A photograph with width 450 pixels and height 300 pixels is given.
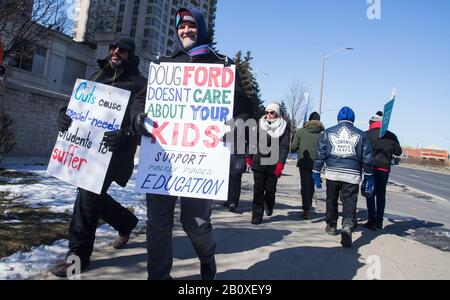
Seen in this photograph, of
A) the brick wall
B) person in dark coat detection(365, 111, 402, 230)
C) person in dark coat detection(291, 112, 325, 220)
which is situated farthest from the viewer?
the brick wall

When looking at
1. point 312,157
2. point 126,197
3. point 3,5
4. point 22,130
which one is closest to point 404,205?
point 312,157

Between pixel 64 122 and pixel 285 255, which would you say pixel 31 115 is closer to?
pixel 64 122

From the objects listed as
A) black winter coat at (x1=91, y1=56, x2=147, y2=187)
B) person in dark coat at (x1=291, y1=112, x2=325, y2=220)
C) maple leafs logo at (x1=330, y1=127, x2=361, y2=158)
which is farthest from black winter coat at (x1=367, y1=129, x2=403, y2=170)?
black winter coat at (x1=91, y1=56, x2=147, y2=187)

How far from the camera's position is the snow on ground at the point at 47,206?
313cm

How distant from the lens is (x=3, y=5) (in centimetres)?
987

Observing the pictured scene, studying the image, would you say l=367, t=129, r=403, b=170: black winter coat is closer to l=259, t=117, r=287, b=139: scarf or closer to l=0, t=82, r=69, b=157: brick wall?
l=259, t=117, r=287, b=139: scarf

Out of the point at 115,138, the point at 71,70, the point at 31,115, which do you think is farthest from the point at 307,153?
the point at 71,70

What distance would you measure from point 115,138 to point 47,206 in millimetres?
2983

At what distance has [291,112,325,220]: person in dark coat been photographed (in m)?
6.83

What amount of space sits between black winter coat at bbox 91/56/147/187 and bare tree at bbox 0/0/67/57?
8.32m

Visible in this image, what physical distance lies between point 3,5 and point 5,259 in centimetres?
910

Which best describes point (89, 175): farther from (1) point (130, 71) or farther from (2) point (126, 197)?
(2) point (126, 197)

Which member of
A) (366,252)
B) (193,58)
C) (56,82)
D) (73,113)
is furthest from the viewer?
(56,82)

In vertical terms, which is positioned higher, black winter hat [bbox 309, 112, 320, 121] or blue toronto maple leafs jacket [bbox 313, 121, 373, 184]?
black winter hat [bbox 309, 112, 320, 121]
